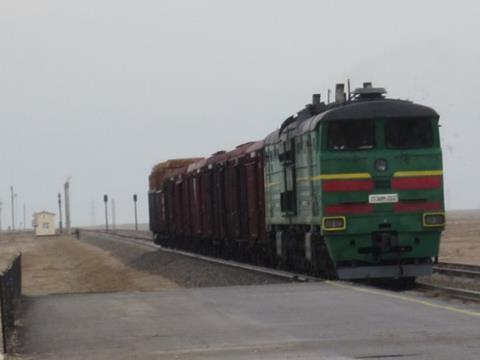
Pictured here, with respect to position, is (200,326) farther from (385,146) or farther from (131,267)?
(131,267)

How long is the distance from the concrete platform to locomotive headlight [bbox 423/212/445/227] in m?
3.58

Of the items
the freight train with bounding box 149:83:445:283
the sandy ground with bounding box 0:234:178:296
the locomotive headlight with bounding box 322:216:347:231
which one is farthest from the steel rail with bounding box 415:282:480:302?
the sandy ground with bounding box 0:234:178:296

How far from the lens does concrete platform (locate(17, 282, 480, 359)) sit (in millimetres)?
11820

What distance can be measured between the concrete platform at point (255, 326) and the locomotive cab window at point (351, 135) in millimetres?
3922

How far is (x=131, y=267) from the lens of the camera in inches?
1688

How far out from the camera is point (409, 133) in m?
22.3

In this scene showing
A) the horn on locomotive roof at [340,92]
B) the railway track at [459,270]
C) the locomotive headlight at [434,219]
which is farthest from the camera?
the horn on locomotive roof at [340,92]

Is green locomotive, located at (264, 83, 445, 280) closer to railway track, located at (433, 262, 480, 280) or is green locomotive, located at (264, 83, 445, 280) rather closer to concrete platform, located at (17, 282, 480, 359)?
railway track, located at (433, 262, 480, 280)

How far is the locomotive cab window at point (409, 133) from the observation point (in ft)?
72.8

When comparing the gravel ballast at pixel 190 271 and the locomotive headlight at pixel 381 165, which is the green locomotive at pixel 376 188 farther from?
the gravel ballast at pixel 190 271

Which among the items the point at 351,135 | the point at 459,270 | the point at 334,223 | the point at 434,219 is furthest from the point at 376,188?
the point at 459,270

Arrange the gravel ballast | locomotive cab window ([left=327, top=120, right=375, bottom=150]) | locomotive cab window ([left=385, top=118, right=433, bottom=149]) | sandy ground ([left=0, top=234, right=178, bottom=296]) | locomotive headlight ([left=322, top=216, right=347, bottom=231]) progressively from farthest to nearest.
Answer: sandy ground ([left=0, top=234, right=178, bottom=296]), the gravel ballast, locomotive cab window ([left=385, top=118, right=433, bottom=149]), locomotive cab window ([left=327, top=120, right=375, bottom=150]), locomotive headlight ([left=322, top=216, right=347, bottom=231])

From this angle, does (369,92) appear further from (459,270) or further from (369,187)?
(459,270)

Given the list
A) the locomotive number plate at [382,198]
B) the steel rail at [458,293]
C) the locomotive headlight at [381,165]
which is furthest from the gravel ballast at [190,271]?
the steel rail at [458,293]
